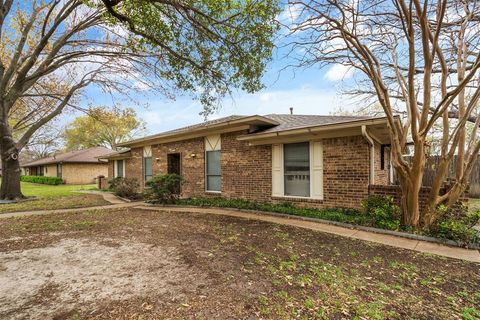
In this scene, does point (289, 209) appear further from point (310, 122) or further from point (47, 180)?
point (47, 180)

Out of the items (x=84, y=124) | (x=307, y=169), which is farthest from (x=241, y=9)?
(x=84, y=124)

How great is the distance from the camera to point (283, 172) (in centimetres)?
846

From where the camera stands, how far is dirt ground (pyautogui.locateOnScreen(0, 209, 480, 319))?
8.79 feet

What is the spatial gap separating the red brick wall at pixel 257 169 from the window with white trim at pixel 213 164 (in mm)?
200

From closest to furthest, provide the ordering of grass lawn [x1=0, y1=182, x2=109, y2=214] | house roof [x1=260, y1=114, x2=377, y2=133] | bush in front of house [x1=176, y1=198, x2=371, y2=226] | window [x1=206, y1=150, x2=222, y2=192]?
bush in front of house [x1=176, y1=198, x2=371, y2=226] < house roof [x1=260, y1=114, x2=377, y2=133] < grass lawn [x1=0, y1=182, x2=109, y2=214] < window [x1=206, y1=150, x2=222, y2=192]

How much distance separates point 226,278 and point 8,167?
14.2 meters

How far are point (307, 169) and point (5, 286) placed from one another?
23.6 ft

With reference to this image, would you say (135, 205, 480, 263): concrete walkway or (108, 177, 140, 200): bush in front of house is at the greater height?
(108, 177, 140, 200): bush in front of house

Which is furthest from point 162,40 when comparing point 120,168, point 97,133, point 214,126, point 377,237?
point 97,133

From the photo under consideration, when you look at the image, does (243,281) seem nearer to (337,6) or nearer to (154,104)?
(337,6)

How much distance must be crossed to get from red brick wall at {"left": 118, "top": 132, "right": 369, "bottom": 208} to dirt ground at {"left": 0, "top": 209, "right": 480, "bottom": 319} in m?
2.27

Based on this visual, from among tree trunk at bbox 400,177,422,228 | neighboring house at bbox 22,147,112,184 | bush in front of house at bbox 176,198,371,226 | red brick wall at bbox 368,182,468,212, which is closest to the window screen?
neighboring house at bbox 22,147,112,184

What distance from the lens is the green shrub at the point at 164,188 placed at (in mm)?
9961

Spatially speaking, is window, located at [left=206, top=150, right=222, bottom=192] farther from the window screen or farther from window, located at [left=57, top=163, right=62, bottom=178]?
window, located at [left=57, top=163, right=62, bottom=178]
